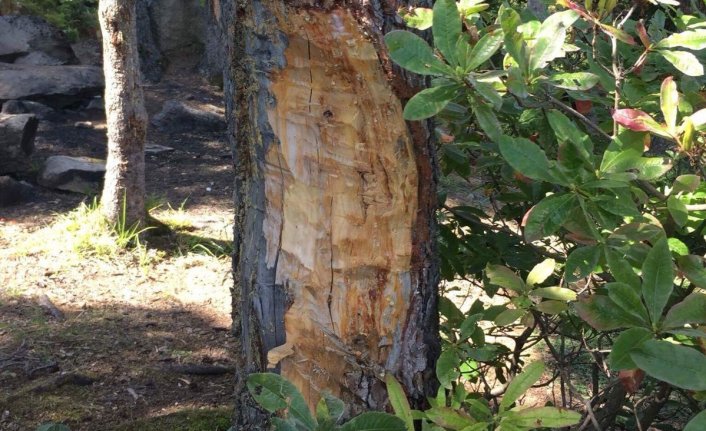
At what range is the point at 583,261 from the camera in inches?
64.3

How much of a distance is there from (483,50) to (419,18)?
180 mm

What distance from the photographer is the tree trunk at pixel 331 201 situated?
5.63 feet

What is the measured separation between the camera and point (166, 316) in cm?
477

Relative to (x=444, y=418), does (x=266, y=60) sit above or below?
above

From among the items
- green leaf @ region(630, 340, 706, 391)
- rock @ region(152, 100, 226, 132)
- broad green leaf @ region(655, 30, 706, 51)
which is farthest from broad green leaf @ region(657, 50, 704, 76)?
rock @ region(152, 100, 226, 132)

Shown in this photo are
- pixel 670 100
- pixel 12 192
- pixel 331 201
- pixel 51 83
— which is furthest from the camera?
pixel 51 83

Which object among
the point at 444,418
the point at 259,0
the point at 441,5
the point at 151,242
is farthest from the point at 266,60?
the point at 151,242

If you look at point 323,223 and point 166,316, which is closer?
point 323,223

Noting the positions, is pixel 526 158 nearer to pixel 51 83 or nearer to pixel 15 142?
pixel 15 142

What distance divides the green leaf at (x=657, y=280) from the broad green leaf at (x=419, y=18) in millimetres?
628

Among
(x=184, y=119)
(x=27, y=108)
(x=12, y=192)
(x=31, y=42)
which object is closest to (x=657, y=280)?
(x=12, y=192)

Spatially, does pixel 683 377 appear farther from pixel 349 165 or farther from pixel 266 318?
pixel 266 318

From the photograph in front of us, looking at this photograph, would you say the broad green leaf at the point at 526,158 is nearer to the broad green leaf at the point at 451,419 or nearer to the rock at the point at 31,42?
the broad green leaf at the point at 451,419

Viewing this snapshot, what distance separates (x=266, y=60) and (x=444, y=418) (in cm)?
88
